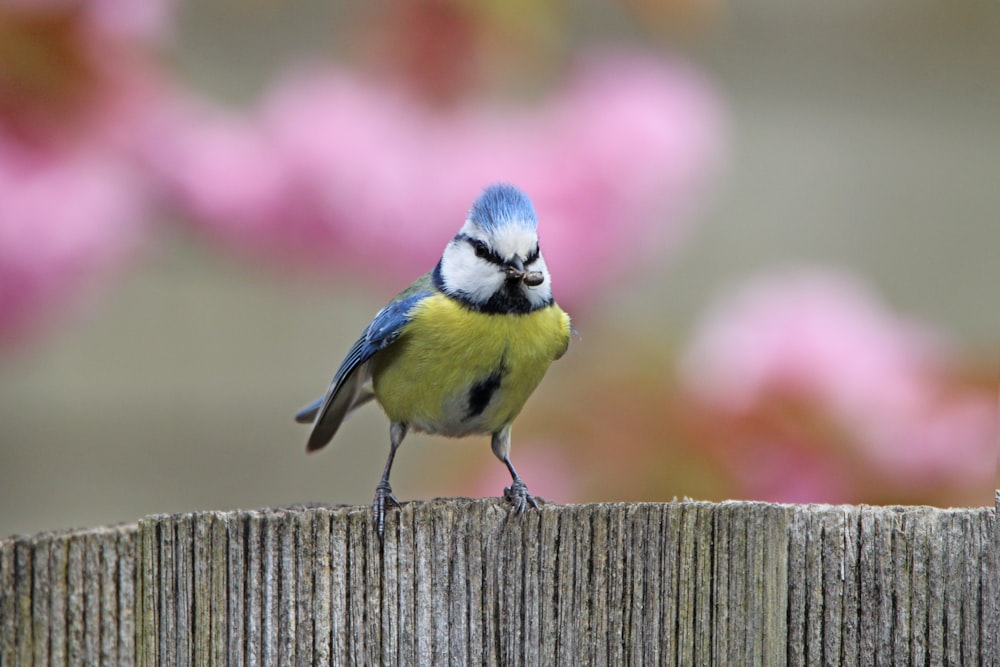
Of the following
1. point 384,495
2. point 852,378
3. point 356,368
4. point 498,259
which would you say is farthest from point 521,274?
point 852,378

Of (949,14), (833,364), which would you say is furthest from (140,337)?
(949,14)

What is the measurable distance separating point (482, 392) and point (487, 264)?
0.83 ft

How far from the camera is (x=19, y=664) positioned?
50.2 inches

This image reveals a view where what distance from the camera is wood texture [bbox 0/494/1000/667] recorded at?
4.35 feet

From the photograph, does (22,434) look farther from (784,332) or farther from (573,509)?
(573,509)

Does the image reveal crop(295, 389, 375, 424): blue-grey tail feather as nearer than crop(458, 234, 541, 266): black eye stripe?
No

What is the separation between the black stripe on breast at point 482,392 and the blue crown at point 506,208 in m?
0.29

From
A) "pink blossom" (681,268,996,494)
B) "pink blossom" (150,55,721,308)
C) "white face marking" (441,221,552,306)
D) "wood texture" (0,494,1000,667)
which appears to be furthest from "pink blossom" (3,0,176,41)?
"wood texture" (0,494,1000,667)

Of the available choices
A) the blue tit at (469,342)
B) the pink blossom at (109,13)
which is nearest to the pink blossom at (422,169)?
the pink blossom at (109,13)

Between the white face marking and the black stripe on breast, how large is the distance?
0.51 ft

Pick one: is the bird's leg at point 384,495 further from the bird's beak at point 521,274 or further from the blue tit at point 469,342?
the bird's beak at point 521,274

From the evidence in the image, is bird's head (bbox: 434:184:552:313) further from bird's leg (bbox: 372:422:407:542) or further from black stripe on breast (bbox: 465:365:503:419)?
bird's leg (bbox: 372:422:407:542)

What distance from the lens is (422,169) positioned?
2830 mm

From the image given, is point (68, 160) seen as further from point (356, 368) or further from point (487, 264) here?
point (487, 264)
